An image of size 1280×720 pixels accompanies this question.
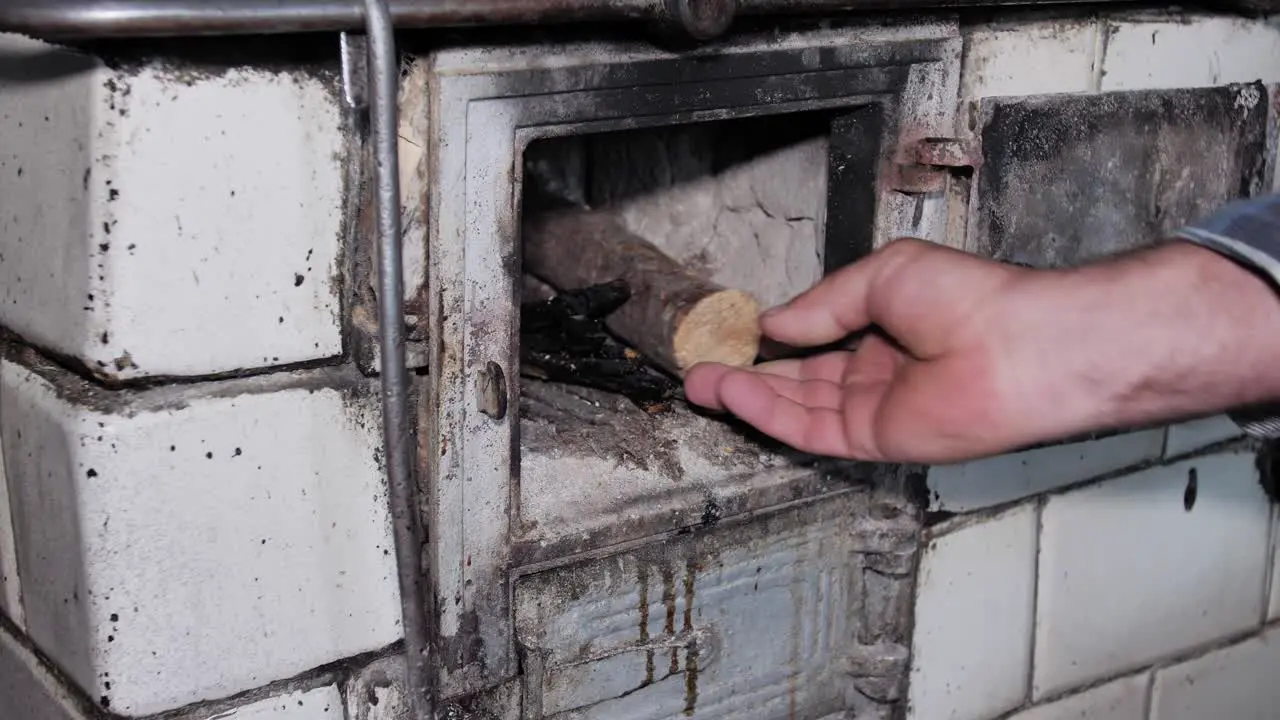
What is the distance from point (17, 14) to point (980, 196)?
109 centimetres

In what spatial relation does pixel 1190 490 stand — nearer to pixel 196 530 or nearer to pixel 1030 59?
pixel 1030 59

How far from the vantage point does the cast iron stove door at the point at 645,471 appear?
1.25 m

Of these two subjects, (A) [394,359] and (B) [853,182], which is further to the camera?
(B) [853,182]

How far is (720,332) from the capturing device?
1.73m

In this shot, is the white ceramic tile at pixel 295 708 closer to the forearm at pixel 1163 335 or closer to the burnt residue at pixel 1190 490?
the forearm at pixel 1163 335

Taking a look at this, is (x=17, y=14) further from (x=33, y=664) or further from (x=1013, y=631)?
(x=1013, y=631)

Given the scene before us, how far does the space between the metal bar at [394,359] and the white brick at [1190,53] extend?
1086 mm

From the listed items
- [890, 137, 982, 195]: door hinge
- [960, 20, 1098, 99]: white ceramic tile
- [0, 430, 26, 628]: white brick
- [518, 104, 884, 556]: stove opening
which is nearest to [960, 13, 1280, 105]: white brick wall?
[960, 20, 1098, 99]: white ceramic tile

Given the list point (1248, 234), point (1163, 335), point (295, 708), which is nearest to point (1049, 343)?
point (1163, 335)

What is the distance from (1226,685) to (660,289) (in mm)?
1351

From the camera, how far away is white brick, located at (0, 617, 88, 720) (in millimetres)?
1321

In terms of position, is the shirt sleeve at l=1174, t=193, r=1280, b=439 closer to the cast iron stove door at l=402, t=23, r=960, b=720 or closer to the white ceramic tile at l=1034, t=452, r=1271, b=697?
the cast iron stove door at l=402, t=23, r=960, b=720

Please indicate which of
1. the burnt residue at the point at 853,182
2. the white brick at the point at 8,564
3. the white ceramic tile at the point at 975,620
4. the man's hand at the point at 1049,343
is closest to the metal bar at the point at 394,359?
the white brick at the point at 8,564

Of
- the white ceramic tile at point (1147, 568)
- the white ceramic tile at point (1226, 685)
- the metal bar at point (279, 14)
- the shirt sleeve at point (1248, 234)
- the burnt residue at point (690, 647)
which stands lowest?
the white ceramic tile at point (1226, 685)
